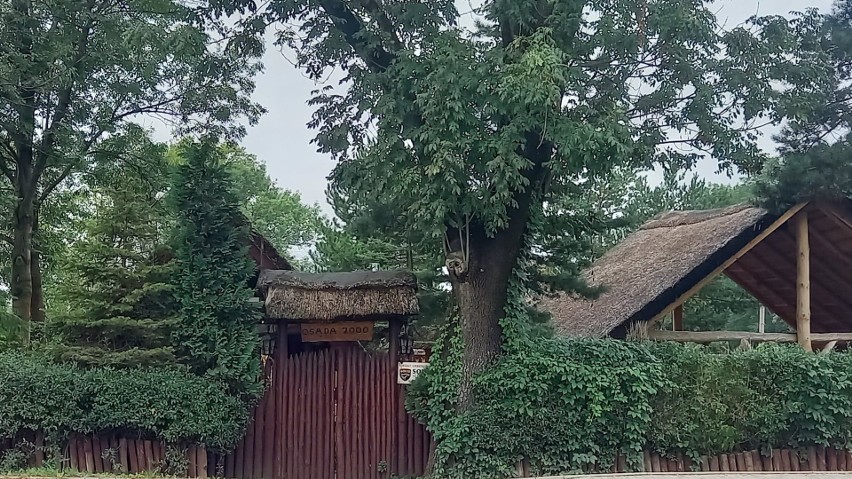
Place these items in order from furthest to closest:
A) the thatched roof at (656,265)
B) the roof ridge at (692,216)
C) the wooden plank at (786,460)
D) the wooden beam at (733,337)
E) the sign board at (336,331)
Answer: the roof ridge at (692,216)
the wooden beam at (733,337)
the thatched roof at (656,265)
the sign board at (336,331)
the wooden plank at (786,460)

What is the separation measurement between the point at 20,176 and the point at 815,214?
14.6 metres

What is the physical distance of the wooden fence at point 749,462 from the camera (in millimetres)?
9719

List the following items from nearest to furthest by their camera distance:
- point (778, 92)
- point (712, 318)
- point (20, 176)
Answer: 1. point (778, 92)
2. point (20, 176)
3. point (712, 318)

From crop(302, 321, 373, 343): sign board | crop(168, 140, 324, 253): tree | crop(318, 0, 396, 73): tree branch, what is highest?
crop(168, 140, 324, 253): tree

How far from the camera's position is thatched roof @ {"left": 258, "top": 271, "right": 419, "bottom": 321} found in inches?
420

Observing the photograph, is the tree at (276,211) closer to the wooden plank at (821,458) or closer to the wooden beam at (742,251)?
the wooden beam at (742,251)

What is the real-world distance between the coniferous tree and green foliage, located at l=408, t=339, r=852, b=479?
143 inches

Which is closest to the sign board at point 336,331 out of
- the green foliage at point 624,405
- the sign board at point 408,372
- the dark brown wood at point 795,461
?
the sign board at point 408,372

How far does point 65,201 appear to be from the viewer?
17219mm

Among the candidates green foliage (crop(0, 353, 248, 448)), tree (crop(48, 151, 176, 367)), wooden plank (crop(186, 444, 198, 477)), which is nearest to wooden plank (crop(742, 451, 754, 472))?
green foliage (crop(0, 353, 248, 448))

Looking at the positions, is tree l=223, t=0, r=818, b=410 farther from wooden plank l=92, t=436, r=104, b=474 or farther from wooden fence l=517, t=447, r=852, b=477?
wooden plank l=92, t=436, r=104, b=474

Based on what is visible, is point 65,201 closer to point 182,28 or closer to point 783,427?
point 182,28

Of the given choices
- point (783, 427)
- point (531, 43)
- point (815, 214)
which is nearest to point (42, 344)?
point (531, 43)

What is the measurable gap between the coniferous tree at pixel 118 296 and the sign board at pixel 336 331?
6.34 ft
